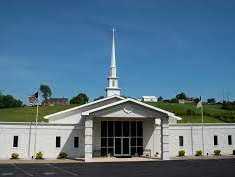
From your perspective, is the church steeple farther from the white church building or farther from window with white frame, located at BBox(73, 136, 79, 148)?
window with white frame, located at BBox(73, 136, 79, 148)

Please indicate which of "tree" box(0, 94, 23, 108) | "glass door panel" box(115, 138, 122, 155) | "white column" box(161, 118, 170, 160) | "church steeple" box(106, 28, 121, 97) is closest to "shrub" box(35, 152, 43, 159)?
"glass door panel" box(115, 138, 122, 155)

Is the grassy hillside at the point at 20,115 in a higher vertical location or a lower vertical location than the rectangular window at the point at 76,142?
higher

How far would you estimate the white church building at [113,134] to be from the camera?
→ 4084 cm

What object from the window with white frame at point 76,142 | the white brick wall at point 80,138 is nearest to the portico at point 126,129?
the white brick wall at point 80,138

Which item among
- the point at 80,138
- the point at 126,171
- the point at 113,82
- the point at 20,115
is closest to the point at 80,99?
the point at 20,115

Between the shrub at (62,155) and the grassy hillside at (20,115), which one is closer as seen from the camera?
the shrub at (62,155)

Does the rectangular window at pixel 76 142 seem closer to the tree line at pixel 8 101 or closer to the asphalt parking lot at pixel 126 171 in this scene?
the asphalt parking lot at pixel 126 171

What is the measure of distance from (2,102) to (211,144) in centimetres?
10613

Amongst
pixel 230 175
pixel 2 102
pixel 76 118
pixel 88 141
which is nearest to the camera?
pixel 230 175

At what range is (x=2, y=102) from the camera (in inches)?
5502

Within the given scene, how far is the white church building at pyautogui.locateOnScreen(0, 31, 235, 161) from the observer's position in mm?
40844

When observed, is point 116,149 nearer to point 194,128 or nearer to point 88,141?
point 88,141

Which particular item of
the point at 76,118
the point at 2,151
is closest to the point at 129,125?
the point at 76,118

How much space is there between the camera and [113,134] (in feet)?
143
